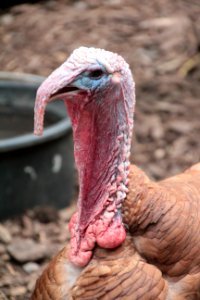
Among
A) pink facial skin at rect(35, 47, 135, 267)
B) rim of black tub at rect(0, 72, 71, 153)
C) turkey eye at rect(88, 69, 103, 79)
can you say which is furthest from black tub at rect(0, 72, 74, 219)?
turkey eye at rect(88, 69, 103, 79)

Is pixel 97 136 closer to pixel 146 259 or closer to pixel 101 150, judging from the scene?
pixel 101 150

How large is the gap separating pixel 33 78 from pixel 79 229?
80.3 inches

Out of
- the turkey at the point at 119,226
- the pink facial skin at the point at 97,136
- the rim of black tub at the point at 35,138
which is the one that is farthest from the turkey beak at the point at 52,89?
the rim of black tub at the point at 35,138

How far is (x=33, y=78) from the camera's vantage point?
4.22 meters

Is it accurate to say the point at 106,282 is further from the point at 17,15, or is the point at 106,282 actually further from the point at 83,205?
the point at 17,15

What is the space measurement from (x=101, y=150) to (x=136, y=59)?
3.19 metres

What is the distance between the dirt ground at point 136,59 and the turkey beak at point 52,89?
1.57 m

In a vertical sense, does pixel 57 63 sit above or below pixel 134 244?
below

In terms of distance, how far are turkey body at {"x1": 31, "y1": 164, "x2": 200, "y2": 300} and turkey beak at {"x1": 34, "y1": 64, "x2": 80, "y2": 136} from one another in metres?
0.37

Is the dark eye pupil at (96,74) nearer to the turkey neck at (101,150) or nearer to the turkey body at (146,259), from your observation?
the turkey neck at (101,150)

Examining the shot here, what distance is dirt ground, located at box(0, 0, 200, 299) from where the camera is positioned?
3.76 meters

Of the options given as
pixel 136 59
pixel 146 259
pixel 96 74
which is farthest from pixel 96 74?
pixel 136 59

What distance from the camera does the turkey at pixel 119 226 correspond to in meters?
2.15

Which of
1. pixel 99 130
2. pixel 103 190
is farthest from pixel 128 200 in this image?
pixel 99 130
